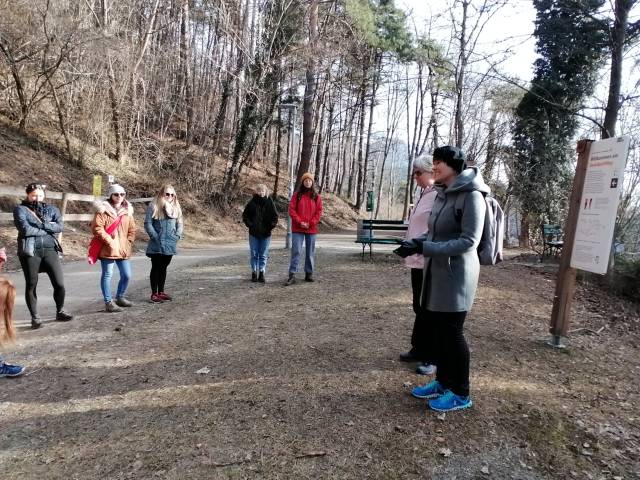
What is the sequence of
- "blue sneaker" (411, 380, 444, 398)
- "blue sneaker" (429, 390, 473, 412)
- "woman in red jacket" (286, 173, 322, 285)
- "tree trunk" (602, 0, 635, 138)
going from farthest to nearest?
"tree trunk" (602, 0, 635, 138) → "woman in red jacket" (286, 173, 322, 285) → "blue sneaker" (411, 380, 444, 398) → "blue sneaker" (429, 390, 473, 412)

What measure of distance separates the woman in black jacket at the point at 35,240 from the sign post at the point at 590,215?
5987 millimetres

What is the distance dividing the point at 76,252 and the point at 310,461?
9915 mm

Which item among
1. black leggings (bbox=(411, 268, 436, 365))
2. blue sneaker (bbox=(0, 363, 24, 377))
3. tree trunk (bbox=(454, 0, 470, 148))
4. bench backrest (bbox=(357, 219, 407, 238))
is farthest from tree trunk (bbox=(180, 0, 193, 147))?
black leggings (bbox=(411, 268, 436, 365))

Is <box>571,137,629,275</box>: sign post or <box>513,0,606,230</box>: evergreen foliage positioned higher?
<box>513,0,606,230</box>: evergreen foliage

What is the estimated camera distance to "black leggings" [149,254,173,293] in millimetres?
6465

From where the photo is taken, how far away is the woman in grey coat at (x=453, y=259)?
3.01 meters

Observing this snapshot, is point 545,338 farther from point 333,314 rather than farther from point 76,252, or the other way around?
point 76,252

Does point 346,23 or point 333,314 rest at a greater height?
point 346,23

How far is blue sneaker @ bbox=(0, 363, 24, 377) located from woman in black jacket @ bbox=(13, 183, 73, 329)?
1.44 metres

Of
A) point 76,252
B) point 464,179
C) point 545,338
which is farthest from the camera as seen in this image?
point 76,252

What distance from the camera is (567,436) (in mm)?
3135

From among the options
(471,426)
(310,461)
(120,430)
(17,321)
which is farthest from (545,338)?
(17,321)

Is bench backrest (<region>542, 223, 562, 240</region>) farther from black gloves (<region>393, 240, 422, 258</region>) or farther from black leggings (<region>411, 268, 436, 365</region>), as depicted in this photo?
black gloves (<region>393, 240, 422, 258</region>)

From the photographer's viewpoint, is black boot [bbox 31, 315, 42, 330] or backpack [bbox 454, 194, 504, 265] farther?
black boot [bbox 31, 315, 42, 330]
